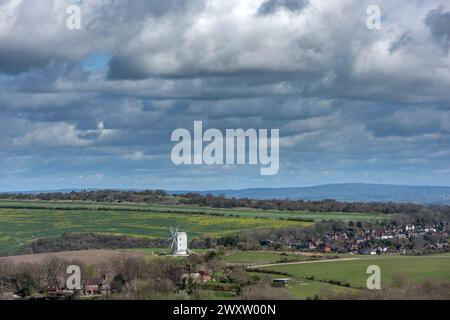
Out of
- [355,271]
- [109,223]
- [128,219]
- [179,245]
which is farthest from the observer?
[128,219]

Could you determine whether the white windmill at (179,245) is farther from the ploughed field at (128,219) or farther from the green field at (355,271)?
the green field at (355,271)

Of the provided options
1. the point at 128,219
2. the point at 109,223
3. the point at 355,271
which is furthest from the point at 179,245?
the point at 128,219

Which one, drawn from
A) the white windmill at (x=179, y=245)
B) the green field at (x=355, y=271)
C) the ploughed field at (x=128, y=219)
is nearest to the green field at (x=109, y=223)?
the ploughed field at (x=128, y=219)

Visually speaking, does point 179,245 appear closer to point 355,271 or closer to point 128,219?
point 355,271

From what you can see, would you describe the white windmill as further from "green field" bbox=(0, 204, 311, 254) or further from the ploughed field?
the ploughed field
